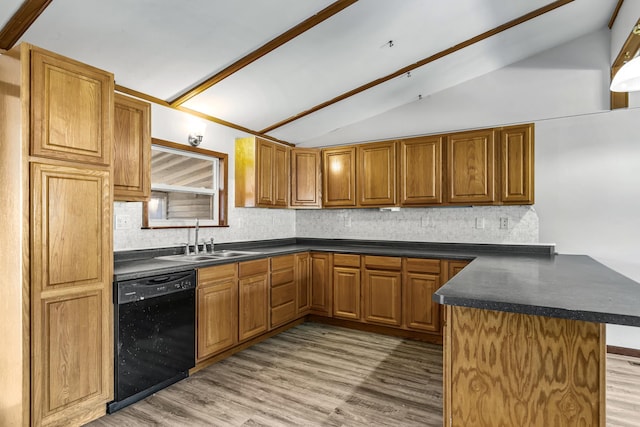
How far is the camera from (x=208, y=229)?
12.2 ft

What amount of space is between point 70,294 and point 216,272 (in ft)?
3.56

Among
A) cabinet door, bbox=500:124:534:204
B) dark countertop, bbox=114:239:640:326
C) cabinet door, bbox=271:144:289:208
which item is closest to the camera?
dark countertop, bbox=114:239:640:326

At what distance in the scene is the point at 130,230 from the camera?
2.98 m

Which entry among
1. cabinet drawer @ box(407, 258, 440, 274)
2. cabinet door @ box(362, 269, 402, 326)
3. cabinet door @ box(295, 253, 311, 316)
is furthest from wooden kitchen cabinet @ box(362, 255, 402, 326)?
cabinet door @ box(295, 253, 311, 316)

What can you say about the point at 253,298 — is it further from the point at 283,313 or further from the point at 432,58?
the point at 432,58

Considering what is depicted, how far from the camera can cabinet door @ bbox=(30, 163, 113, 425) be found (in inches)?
76.2

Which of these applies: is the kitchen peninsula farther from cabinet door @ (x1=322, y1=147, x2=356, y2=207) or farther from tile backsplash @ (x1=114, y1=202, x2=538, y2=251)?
cabinet door @ (x1=322, y1=147, x2=356, y2=207)

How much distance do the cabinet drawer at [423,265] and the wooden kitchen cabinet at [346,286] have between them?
1.94 ft

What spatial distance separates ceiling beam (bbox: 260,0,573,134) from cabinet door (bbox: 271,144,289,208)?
0.32 metres

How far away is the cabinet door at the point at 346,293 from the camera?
3.91m

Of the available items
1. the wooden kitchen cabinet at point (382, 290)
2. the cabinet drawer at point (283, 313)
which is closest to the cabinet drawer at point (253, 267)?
the cabinet drawer at point (283, 313)

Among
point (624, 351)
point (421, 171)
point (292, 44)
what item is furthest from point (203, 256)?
point (624, 351)

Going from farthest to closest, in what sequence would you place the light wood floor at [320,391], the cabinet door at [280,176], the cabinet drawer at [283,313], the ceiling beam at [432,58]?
the cabinet door at [280,176] < the cabinet drawer at [283,313] < the ceiling beam at [432,58] < the light wood floor at [320,391]

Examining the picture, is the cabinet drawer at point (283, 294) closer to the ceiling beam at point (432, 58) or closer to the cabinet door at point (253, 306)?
the cabinet door at point (253, 306)
